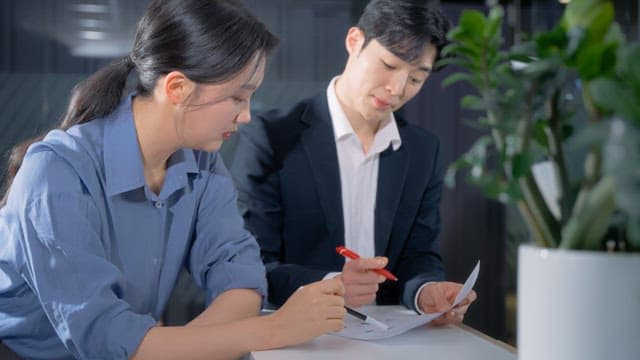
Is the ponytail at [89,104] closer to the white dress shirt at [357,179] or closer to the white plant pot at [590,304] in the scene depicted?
the white dress shirt at [357,179]

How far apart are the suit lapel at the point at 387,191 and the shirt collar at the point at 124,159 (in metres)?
0.71

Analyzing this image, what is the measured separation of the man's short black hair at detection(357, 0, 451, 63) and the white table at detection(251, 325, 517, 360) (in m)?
0.88

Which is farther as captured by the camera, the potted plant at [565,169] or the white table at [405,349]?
the white table at [405,349]

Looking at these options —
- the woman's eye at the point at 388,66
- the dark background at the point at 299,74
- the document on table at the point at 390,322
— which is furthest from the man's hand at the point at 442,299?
the dark background at the point at 299,74

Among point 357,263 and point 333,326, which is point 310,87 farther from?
point 333,326

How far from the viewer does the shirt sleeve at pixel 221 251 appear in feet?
4.90

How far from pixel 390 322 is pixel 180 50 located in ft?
2.12

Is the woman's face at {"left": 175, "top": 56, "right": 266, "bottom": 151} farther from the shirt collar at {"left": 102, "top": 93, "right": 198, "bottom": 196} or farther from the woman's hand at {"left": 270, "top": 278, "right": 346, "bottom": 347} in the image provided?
the woman's hand at {"left": 270, "top": 278, "right": 346, "bottom": 347}

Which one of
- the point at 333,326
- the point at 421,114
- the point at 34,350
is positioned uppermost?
the point at 421,114

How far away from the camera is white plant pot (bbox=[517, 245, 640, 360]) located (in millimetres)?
723

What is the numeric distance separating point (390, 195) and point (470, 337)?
0.76 meters

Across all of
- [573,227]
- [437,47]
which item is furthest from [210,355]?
[437,47]

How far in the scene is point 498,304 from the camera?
140 inches

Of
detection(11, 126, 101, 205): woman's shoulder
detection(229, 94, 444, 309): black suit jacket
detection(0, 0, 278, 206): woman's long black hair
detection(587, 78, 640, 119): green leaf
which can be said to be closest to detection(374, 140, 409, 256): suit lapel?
detection(229, 94, 444, 309): black suit jacket
